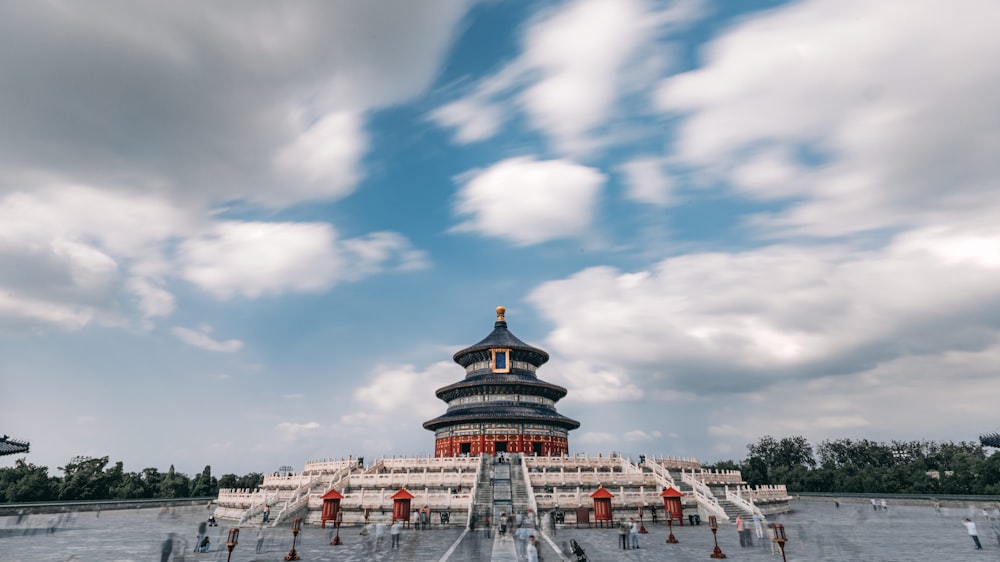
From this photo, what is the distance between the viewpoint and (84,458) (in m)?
57.8

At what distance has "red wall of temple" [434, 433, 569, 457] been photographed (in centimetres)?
5697

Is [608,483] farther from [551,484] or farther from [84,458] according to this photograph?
[84,458]

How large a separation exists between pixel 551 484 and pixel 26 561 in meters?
25.7

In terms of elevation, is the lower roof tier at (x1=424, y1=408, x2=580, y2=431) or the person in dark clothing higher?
the lower roof tier at (x1=424, y1=408, x2=580, y2=431)

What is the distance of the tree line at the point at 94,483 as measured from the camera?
2097 inches

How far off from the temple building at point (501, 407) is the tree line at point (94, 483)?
93.5 ft

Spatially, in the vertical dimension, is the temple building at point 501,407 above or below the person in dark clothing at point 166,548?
above

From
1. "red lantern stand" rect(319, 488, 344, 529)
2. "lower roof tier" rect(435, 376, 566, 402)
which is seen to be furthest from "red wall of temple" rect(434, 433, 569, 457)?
"red lantern stand" rect(319, 488, 344, 529)

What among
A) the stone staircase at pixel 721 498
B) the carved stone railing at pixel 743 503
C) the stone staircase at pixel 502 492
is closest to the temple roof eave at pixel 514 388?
the stone staircase at pixel 502 492

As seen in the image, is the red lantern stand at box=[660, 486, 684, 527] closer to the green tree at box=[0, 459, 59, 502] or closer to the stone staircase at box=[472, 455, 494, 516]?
the stone staircase at box=[472, 455, 494, 516]

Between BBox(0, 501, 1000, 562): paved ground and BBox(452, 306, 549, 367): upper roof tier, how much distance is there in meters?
35.4

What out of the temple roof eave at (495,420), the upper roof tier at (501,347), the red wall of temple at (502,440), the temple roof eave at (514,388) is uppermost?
the upper roof tier at (501,347)

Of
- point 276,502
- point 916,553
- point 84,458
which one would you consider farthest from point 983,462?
point 84,458

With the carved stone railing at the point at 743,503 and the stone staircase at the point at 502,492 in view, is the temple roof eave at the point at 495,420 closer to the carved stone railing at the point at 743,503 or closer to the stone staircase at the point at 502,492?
the stone staircase at the point at 502,492
